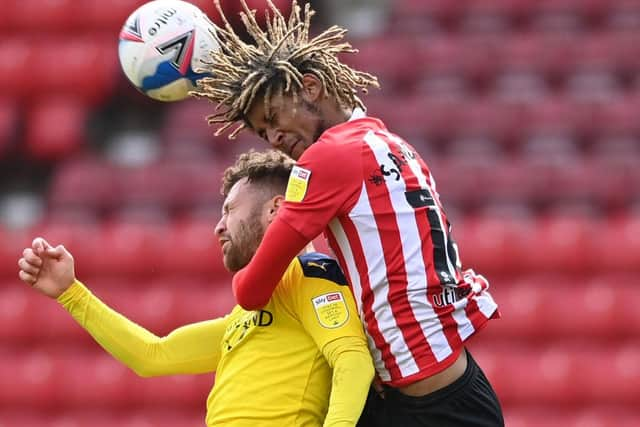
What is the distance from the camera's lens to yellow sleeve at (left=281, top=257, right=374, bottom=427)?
2973mm

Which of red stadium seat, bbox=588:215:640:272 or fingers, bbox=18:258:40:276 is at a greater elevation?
fingers, bbox=18:258:40:276

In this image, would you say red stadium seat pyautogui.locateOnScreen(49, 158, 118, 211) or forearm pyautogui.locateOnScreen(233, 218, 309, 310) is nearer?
forearm pyautogui.locateOnScreen(233, 218, 309, 310)

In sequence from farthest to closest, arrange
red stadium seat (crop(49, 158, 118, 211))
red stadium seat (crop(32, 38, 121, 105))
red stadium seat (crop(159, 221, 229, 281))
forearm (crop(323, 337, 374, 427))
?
1. red stadium seat (crop(32, 38, 121, 105))
2. red stadium seat (crop(49, 158, 118, 211))
3. red stadium seat (crop(159, 221, 229, 281))
4. forearm (crop(323, 337, 374, 427))

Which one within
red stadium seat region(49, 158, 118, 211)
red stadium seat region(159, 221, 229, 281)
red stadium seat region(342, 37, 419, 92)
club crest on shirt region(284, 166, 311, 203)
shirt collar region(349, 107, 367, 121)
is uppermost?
shirt collar region(349, 107, 367, 121)

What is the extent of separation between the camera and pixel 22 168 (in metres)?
9.07

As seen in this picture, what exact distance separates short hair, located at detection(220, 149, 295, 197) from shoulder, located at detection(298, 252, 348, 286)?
20 cm

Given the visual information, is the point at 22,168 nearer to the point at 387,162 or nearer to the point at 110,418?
the point at 110,418

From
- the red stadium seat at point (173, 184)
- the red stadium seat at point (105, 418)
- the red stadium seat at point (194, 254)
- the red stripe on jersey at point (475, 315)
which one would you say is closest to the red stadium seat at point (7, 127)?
the red stadium seat at point (173, 184)

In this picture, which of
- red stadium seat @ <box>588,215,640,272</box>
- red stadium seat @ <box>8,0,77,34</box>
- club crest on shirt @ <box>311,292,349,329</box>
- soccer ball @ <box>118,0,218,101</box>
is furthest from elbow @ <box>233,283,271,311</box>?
red stadium seat @ <box>8,0,77,34</box>

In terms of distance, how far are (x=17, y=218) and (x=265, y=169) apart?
234 inches

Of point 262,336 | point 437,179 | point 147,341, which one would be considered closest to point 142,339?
point 147,341

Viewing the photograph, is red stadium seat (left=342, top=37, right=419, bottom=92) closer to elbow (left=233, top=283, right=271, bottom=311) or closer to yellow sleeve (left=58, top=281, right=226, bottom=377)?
yellow sleeve (left=58, top=281, right=226, bottom=377)

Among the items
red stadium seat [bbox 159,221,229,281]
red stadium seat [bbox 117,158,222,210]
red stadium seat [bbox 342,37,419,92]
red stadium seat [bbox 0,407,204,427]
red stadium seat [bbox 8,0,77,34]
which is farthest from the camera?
red stadium seat [bbox 8,0,77,34]

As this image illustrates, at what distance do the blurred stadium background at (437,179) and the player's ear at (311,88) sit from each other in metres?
3.97
